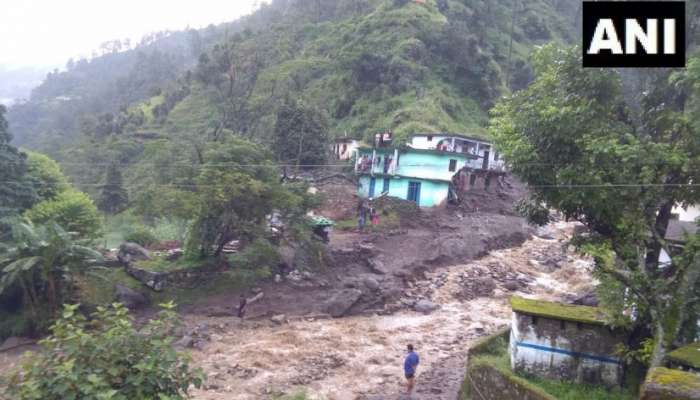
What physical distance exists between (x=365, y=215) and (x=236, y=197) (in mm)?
12647

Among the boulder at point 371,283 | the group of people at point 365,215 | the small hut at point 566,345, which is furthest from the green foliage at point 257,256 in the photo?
the small hut at point 566,345

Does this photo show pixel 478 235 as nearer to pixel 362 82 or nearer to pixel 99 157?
pixel 362 82

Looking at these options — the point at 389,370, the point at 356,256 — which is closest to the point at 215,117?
the point at 356,256

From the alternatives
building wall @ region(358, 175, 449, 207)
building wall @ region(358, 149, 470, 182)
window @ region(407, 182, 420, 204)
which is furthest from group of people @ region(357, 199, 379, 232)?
building wall @ region(358, 149, 470, 182)

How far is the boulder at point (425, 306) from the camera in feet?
67.9

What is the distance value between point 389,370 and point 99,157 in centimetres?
4097

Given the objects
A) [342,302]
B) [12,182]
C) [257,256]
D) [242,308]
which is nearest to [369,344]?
[342,302]

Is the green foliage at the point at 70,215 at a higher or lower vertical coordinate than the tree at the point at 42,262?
higher

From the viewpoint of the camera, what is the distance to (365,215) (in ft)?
99.8

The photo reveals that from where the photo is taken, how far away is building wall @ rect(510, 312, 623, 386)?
389 inches

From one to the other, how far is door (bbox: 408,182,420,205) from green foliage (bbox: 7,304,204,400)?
28.6m

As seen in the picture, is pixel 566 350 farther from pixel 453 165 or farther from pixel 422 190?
pixel 453 165

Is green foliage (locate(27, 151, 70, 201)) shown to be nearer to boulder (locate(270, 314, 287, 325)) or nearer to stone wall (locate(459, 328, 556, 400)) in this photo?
boulder (locate(270, 314, 287, 325))

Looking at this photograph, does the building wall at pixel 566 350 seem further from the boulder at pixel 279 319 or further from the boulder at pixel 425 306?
the boulder at pixel 425 306
